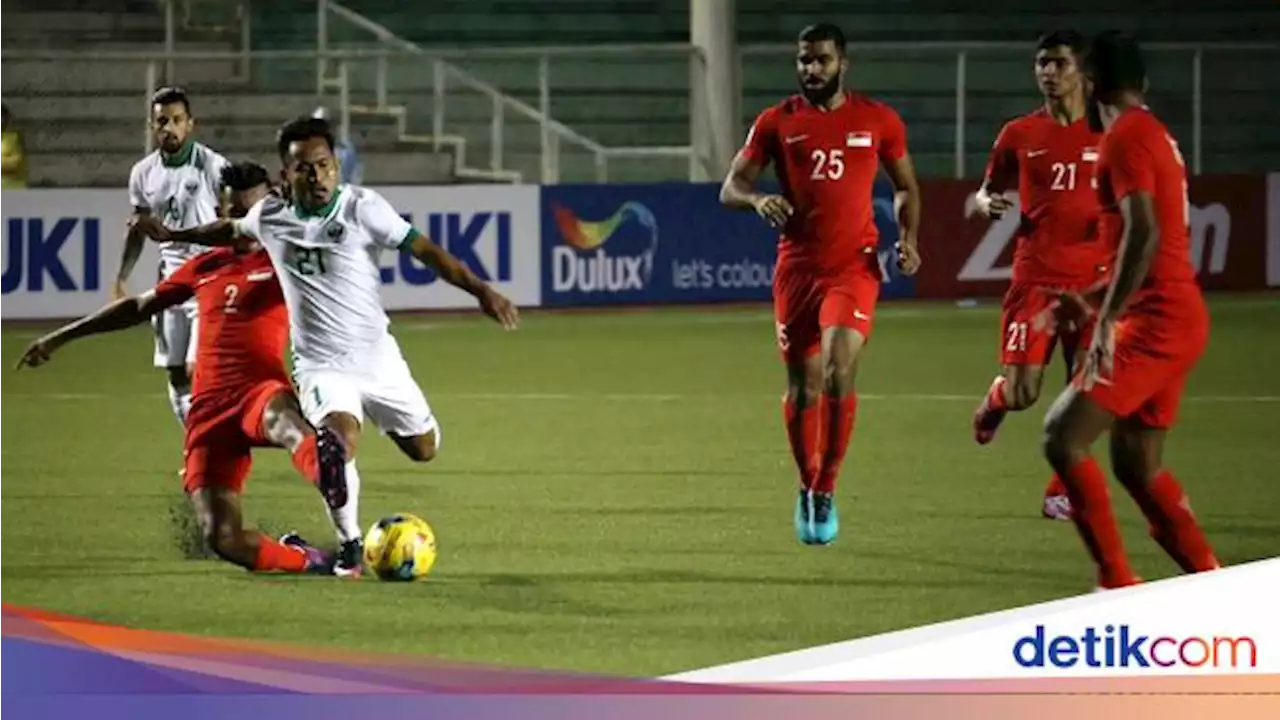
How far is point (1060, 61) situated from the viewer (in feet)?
41.4

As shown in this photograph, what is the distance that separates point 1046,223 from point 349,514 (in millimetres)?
3754

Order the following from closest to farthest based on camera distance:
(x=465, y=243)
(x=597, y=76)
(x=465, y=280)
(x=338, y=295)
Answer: (x=465, y=280) → (x=338, y=295) → (x=465, y=243) → (x=597, y=76)

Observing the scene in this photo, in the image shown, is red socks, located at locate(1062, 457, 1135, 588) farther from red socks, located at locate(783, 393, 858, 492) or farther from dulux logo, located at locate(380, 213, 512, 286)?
dulux logo, located at locate(380, 213, 512, 286)

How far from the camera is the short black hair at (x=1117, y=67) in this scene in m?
9.51

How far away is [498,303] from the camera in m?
10.6

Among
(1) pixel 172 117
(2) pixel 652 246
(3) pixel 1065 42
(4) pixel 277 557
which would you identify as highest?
(3) pixel 1065 42

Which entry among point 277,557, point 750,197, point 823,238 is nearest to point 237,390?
point 277,557

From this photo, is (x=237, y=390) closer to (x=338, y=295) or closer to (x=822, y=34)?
(x=338, y=295)

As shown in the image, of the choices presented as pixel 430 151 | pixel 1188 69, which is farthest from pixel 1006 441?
pixel 1188 69

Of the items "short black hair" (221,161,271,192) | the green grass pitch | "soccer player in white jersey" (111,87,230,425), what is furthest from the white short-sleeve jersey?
"short black hair" (221,161,271,192)

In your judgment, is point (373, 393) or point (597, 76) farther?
point (597, 76)

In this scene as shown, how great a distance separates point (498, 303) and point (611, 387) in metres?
9.04

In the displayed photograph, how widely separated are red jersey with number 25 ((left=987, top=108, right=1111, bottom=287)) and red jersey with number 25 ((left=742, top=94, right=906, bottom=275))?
29.8 inches

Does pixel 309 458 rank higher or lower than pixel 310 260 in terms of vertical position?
lower
